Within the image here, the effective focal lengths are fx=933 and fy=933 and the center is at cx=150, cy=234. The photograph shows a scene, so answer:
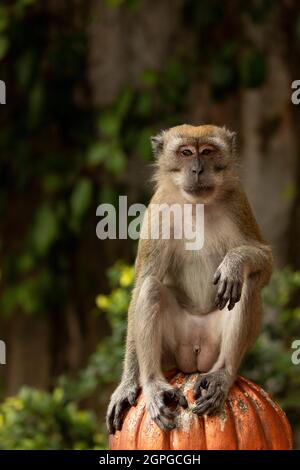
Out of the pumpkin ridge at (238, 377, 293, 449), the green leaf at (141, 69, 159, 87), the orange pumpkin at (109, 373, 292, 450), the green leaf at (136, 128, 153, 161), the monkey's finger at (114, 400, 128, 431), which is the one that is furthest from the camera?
the green leaf at (141, 69, 159, 87)

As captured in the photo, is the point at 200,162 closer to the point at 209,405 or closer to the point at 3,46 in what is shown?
the point at 209,405

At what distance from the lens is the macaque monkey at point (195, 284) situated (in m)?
5.28

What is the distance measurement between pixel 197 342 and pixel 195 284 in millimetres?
351

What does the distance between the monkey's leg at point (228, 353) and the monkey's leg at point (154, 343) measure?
13 centimetres

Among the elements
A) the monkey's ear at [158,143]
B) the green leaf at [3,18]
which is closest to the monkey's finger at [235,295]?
the monkey's ear at [158,143]

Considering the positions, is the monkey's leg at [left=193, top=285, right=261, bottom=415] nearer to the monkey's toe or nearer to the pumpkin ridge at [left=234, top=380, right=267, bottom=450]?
the monkey's toe

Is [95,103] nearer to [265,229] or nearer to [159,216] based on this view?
[265,229]

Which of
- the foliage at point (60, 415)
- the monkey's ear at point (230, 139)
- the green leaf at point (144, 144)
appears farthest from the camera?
the green leaf at point (144, 144)

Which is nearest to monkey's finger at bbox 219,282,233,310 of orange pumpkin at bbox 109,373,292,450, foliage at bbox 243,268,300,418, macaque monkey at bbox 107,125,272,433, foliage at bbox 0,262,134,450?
macaque monkey at bbox 107,125,272,433

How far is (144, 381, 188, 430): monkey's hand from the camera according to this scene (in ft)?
16.5

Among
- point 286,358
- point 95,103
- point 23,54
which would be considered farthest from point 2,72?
point 286,358

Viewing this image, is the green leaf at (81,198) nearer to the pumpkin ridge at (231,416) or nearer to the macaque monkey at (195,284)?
the macaque monkey at (195,284)

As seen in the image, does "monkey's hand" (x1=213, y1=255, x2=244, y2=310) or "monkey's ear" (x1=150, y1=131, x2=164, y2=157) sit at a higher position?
"monkey's ear" (x1=150, y1=131, x2=164, y2=157)

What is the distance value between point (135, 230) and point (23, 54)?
2552 millimetres
